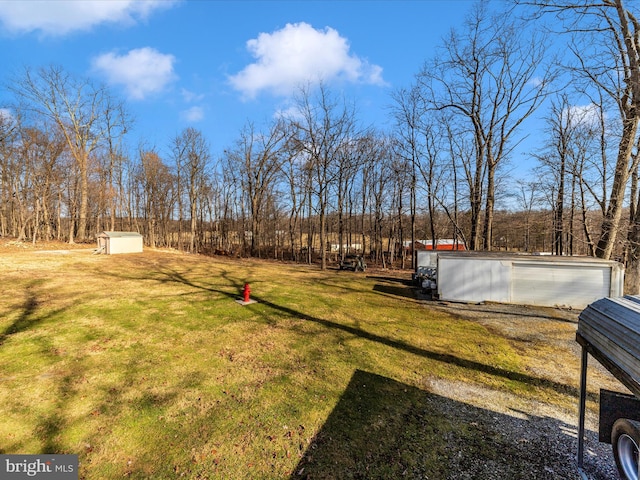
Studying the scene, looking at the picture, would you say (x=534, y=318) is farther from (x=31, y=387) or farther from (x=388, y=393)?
(x=31, y=387)

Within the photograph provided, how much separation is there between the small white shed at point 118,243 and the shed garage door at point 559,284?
75.9 ft

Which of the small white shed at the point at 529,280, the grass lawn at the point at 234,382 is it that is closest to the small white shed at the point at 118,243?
the grass lawn at the point at 234,382

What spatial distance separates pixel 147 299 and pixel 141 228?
32.4m

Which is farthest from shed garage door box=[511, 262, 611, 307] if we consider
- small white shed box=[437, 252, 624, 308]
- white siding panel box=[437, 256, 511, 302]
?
white siding panel box=[437, 256, 511, 302]

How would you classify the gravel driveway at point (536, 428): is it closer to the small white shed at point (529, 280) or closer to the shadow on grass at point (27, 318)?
the small white shed at point (529, 280)

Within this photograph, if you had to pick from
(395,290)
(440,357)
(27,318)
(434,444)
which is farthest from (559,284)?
(27,318)

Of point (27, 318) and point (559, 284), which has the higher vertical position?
point (559, 284)

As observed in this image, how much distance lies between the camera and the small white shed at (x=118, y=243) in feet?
59.9

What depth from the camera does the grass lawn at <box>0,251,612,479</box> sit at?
9.34ft

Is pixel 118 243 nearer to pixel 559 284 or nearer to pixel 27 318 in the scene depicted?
pixel 27 318

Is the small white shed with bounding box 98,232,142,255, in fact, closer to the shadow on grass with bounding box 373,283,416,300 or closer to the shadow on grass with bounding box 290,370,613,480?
the shadow on grass with bounding box 373,283,416,300

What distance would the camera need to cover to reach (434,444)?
10.1 ft

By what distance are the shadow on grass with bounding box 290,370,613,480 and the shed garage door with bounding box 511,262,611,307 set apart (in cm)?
742

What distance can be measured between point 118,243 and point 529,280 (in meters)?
23.7
